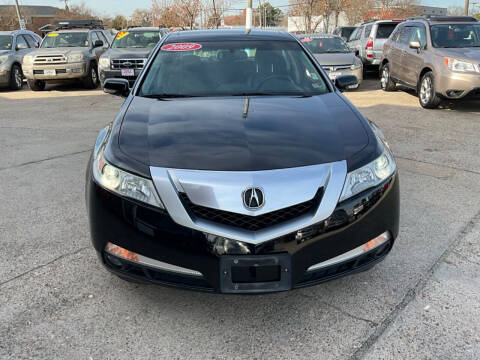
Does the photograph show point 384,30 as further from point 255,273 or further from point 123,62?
point 255,273

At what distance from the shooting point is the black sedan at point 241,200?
218 cm

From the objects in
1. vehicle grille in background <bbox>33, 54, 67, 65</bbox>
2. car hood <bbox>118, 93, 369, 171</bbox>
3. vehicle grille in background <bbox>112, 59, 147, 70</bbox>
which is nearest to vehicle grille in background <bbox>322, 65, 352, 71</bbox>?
vehicle grille in background <bbox>112, 59, 147, 70</bbox>

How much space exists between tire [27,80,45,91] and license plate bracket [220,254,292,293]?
12884 mm

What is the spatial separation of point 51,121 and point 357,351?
7938 mm

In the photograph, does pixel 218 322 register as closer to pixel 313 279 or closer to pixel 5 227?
pixel 313 279

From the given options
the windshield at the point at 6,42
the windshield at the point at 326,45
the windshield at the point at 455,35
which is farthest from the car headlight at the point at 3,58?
the windshield at the point at 455,35

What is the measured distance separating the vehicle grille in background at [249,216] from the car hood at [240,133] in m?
0.22

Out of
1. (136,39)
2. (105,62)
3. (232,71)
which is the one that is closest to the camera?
(232,71)

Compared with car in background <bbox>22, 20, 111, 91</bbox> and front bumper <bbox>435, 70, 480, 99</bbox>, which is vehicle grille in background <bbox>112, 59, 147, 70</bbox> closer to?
car in background <bbox>22, 20, 111, 91</bbox>

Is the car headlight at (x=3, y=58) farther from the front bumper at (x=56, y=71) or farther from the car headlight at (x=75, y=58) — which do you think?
the car headlight at (x=75, y=58)

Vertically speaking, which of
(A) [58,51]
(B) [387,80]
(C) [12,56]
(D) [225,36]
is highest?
(D) [225,36]

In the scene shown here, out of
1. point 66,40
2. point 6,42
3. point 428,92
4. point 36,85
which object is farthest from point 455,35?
point 6,42

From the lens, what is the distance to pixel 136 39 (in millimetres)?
12703

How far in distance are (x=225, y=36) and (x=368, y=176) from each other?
89.8 inches
